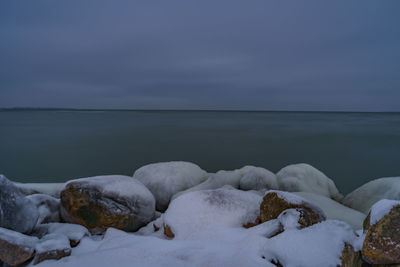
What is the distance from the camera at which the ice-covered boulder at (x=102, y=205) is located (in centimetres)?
426

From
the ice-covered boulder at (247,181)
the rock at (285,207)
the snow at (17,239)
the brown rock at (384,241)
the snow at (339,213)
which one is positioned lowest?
the snow at (339,213)

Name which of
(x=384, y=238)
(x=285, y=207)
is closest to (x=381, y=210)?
(x=384, y=238)

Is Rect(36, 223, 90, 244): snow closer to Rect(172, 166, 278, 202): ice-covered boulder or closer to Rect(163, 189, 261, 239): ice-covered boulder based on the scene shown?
Rect(163, 189, 261, 239): ice-covered boulder

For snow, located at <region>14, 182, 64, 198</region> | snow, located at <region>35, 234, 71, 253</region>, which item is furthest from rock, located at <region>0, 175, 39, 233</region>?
snow, located at <region>14, 182, 64, 198</region>

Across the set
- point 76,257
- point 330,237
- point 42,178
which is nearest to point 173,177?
point 76,257

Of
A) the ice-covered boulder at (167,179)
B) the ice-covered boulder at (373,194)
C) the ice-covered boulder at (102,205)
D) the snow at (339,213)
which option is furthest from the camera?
the ice-covered boulder at (167,179)

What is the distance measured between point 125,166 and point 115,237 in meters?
11.3

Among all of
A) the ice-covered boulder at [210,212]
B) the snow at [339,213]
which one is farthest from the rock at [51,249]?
the snow at [339,213]

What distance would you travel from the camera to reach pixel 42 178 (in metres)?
12.3

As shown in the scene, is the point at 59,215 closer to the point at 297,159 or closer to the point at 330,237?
the point at 330,237

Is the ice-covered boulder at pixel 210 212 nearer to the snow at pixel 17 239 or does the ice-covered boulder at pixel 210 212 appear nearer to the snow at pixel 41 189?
the snow at pixel 17 239

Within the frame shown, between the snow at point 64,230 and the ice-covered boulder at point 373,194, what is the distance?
6.67 meters

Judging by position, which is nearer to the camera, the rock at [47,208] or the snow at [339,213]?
the rock at [47,208]

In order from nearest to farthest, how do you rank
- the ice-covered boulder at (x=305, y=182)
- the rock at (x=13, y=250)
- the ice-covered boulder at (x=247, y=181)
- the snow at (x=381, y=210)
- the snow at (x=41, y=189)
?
the snow at (x=381, y=210) < the rock at (x=13, y=250) < the snow at (x=41, y=189) < the ice-covered boulder at (x=247, y=181) < the ice-covered boulder at (x=305, y=182)
